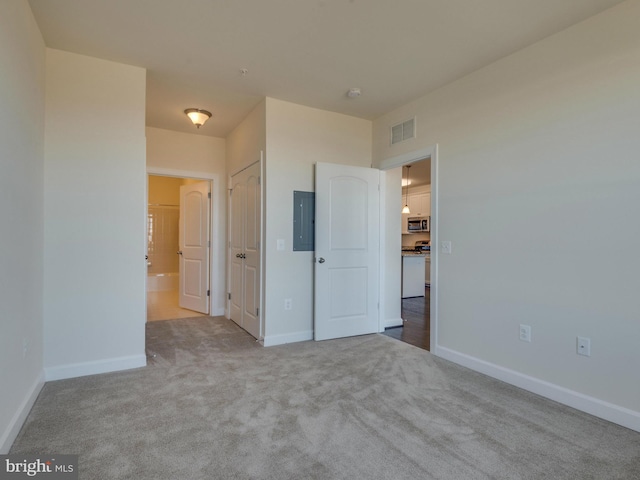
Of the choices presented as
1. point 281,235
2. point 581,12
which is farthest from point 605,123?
point 281,235

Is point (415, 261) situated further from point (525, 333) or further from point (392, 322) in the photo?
point (525, 333)

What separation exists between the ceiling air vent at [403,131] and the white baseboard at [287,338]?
2.46 metres

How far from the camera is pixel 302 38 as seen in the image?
2.54 meters

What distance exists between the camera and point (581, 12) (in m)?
2.19

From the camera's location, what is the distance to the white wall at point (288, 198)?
11.9ft

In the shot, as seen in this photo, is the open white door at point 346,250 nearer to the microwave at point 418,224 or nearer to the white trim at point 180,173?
the white trim at point 180,173

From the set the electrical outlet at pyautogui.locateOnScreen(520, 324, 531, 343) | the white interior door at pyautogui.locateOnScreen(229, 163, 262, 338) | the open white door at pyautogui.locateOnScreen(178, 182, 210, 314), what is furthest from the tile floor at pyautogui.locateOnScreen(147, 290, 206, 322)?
the electrical outlet at pyautogui.locateOnScreen(520, 324, 531, 343)

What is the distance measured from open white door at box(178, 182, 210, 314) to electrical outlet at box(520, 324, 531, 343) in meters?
4.05

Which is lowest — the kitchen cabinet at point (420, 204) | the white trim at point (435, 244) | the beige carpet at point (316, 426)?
the beige carpet at point (316, 426)

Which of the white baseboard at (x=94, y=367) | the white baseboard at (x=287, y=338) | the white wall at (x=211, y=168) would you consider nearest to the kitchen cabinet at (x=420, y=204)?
the white wall at (x=211, y=168)

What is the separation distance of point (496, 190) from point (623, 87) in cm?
99

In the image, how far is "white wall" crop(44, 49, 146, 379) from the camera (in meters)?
2.68

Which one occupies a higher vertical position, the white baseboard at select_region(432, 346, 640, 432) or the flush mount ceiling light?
the flush mount ceiling light

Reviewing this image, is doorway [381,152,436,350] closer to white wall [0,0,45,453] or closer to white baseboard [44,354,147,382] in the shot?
white baseboard [44,354,147,382]
